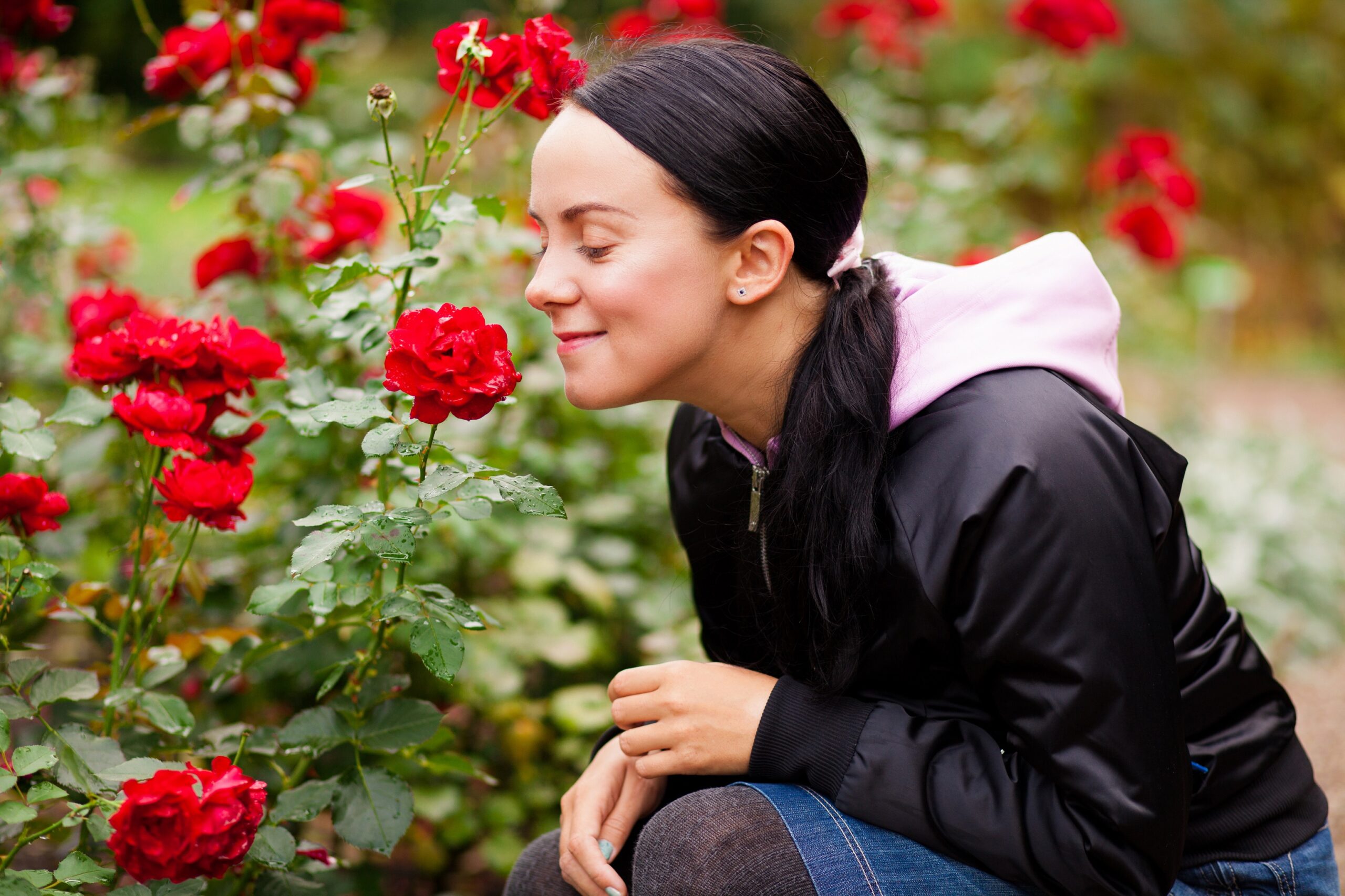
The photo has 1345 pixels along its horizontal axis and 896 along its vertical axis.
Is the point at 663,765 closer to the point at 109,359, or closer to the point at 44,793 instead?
the point at 44,793

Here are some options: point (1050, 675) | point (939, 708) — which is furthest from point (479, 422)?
point (1050, 675)

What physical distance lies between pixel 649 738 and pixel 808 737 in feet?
0.58

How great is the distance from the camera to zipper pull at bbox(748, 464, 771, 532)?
4.33 ft

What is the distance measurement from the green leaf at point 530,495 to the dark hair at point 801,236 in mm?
269

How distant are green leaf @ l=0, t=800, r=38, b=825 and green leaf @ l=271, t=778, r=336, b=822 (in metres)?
0.25

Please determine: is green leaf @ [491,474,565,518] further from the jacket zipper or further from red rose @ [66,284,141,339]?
red rose @ [66,284,141,339]

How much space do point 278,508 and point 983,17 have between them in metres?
7.22

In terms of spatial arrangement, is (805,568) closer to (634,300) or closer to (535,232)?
(634,300)

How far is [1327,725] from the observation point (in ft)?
7.52

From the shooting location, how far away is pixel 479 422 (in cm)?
218

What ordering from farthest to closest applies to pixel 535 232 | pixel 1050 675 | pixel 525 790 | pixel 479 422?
pixel 535 232 < pixel 479 422 < pixel 525 790 < pixel 1050 675

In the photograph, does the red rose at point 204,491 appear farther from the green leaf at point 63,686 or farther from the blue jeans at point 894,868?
the blue jeans at point 894,868

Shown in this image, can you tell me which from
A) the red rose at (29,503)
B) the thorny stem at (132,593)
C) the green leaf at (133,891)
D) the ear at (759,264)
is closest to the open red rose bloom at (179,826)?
the green leaf at (133,891)

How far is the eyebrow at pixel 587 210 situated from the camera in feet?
3.87
